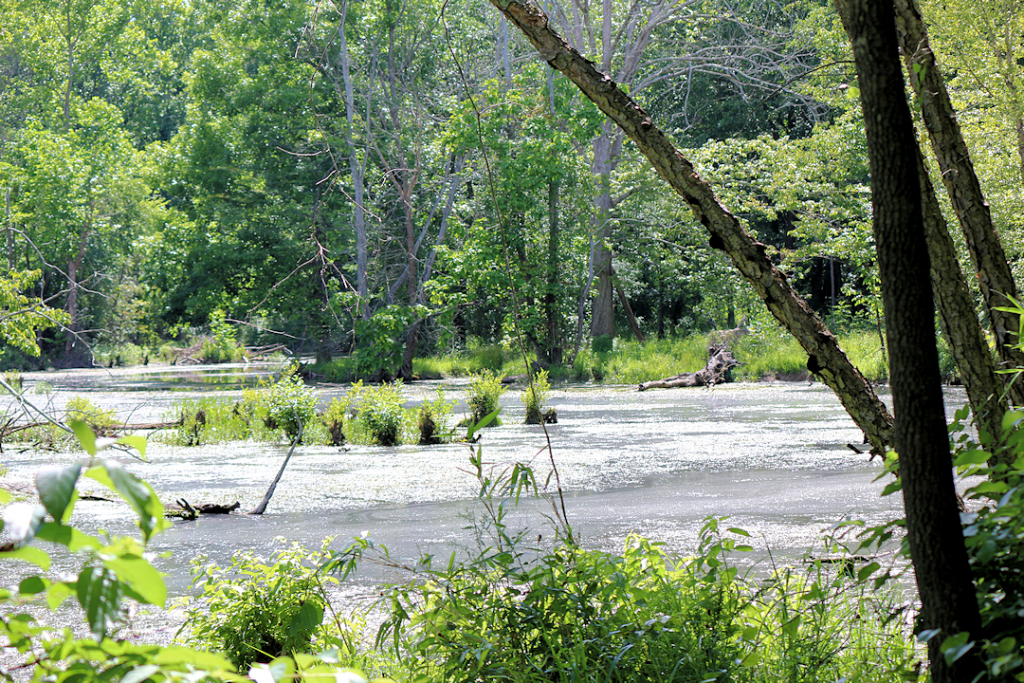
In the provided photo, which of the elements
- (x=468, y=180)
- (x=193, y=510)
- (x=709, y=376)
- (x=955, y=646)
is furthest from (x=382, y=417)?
(x=468, y=180)

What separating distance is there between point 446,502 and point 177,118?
47.3 meters

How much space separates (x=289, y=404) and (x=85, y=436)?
37.0 feet

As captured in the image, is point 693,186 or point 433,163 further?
point 433,163

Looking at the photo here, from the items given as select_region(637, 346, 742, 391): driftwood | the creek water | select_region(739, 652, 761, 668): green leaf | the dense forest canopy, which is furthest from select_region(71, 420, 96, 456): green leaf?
select_region(637, 346, 742, 391): driftwood

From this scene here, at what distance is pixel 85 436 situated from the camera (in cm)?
83

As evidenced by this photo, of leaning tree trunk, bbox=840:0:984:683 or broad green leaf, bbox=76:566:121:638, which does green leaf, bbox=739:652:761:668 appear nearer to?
leaning tree trunk, bbox=840:0:984:683

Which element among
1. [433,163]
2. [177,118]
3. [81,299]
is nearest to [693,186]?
[433,163]

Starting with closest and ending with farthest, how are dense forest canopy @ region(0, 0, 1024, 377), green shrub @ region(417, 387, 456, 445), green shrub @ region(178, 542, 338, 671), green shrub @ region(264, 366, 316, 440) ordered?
green shrub @ region(178, 542, 338, 671) → green shrub @ region(264, 366, 316, 440) → green shrub @ region(417, 387, 456, 445) → dense forest canopy @ region(0, 0, 1024, 377)

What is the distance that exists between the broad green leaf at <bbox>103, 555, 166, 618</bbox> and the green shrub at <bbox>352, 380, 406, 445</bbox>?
11.0 m

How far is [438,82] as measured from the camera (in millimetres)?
25766

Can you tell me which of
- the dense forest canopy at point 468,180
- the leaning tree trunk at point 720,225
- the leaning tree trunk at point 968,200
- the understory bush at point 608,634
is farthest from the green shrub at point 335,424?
the leaning tree trunk at point 968,200

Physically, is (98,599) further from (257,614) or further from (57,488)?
(257,614)

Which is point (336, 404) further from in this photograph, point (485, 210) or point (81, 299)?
point (81, 299)

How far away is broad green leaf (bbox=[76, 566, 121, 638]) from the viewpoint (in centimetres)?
84
